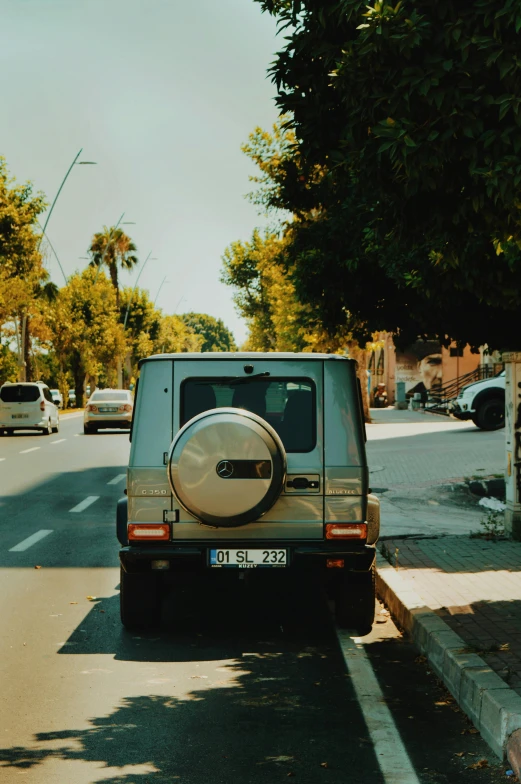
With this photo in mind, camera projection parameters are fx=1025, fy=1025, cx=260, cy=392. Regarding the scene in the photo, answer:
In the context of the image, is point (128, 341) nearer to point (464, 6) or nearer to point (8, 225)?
point (8, 225)

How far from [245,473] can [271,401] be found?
71 centimetres

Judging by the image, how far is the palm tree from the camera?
230ft

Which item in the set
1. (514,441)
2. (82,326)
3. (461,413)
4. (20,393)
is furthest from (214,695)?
(82,326)

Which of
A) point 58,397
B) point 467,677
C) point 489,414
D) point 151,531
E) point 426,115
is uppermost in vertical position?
point 426,115

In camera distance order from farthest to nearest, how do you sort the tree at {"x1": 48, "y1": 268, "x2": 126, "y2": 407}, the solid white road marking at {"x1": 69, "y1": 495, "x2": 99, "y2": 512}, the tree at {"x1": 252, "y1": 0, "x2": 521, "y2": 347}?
1. the tree at {"x1": 48, "y1": 268, "x2": 126, "y2": 407}
2. the solid white road marking at {"x1": 69, "y1": 495, "x2": 99, "y2": 512}
3. the tree at {"x1": 252, "y1": 0, "x2": 521, "y2": 347}

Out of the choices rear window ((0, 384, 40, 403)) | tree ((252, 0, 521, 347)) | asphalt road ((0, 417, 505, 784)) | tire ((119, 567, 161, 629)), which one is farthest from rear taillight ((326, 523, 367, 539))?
rear window ((0, 384, 40, 403))

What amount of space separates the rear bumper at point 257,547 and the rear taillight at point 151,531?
56mm

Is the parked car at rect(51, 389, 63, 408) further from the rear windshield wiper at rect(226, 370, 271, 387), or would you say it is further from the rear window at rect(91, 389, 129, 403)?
the rear windshield wiper at rect(226, 370, 271, 387)

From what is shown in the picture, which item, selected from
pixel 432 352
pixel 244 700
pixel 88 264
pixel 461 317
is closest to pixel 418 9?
pixel 244 700

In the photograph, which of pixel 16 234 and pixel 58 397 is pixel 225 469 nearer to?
pixel 16 234

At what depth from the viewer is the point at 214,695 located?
5.31 metres

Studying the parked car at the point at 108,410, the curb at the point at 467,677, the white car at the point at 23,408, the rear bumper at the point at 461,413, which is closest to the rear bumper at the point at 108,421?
the parked car at the point at 108,410

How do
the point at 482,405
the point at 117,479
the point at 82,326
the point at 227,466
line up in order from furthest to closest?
the point at 82,326
the point at 482,405
the point at 117,479
the point at 227,466

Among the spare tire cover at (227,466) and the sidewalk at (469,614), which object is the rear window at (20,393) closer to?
the sidewalk at (469,614)
